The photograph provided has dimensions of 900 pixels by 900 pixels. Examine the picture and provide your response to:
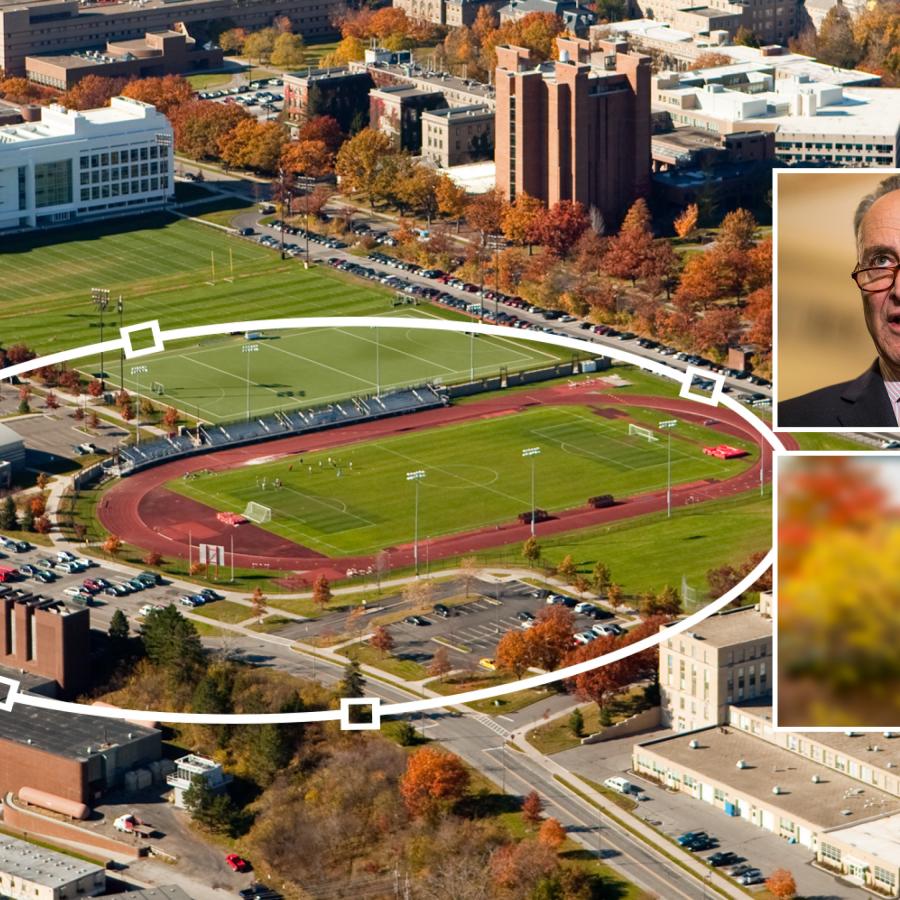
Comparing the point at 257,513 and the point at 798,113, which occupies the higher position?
the point at 798,113

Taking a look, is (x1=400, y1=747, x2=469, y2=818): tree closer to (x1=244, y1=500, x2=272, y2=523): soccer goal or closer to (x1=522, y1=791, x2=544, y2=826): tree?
(x1=522, y1=791, x2=544, y2=826): tree

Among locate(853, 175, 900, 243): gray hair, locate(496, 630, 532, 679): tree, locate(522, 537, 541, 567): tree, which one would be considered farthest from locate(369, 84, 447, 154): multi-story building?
locate(853, 175, 900, 243): gray hair

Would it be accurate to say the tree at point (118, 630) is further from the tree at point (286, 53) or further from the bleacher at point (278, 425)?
the tree at point (286, 53)

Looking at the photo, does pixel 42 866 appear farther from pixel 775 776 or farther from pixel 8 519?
pixel 8 519

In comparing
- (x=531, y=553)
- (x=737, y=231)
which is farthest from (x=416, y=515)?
(x=737, y=231)

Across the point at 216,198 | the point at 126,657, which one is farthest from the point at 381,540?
the point at 216,198

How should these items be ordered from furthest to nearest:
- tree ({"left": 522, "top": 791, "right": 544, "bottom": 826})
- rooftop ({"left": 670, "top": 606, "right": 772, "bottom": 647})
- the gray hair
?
rooftop ({"left": 670, "top": 606, "right": 772, "bottom": 647}) → tree ({"left": 522, "top": 791, "right": 544, "bottom": 826}) → the gray hair

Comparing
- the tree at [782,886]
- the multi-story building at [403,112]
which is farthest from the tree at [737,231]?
the tree at [782,886]
